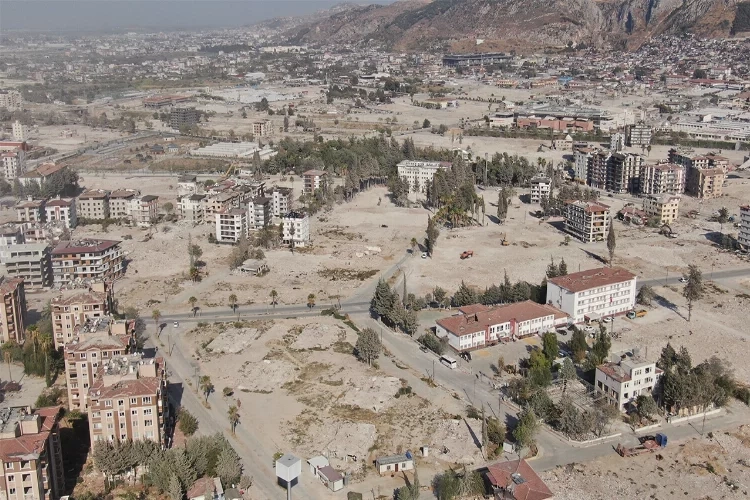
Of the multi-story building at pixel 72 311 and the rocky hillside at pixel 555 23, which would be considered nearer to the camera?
the multi-story building at pixel 72 311

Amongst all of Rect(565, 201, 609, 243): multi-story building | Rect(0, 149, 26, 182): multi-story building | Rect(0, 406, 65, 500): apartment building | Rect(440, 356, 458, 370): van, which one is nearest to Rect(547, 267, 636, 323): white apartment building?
Rect(440, 356, 458, 370): van

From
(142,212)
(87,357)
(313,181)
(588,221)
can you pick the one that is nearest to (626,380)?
(87,357)

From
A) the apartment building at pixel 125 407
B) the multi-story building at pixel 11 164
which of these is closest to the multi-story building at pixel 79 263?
the apartment building at pixel 125 407

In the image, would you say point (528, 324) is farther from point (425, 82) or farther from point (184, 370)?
point (425, 82)

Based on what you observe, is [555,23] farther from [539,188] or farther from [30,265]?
[30,265]

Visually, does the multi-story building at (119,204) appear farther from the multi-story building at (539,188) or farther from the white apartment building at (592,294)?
the white apartment building at (592,294)

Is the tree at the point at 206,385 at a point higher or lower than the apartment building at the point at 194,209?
lower
